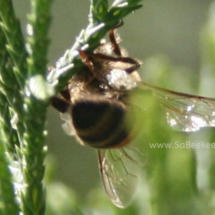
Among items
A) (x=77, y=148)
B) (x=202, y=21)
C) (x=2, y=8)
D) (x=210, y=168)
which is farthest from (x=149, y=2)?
(x=2, y=8)

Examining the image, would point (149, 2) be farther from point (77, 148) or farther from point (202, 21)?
point (77, 148)

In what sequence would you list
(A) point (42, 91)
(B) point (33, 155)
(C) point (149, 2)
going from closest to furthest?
(A) point (42, 91) → (B) point (33, 155) → (C) point (149, 2)

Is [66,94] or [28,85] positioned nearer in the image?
[28,85]

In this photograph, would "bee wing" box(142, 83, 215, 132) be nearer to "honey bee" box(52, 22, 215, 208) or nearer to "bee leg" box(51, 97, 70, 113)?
"honey bee" box(52, 22, 215, 208)

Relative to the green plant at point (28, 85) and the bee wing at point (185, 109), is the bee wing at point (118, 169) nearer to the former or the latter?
the bee wing at point (185, 109)

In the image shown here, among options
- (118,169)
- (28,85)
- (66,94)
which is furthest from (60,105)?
(28,85)

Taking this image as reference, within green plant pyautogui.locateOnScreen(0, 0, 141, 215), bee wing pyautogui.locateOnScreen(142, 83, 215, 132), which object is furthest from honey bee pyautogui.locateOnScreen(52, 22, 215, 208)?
green plant pyautogui.locateOnScreen(0, 0, 141, 215)

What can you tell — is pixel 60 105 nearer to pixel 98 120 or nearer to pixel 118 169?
pixel 98 120
